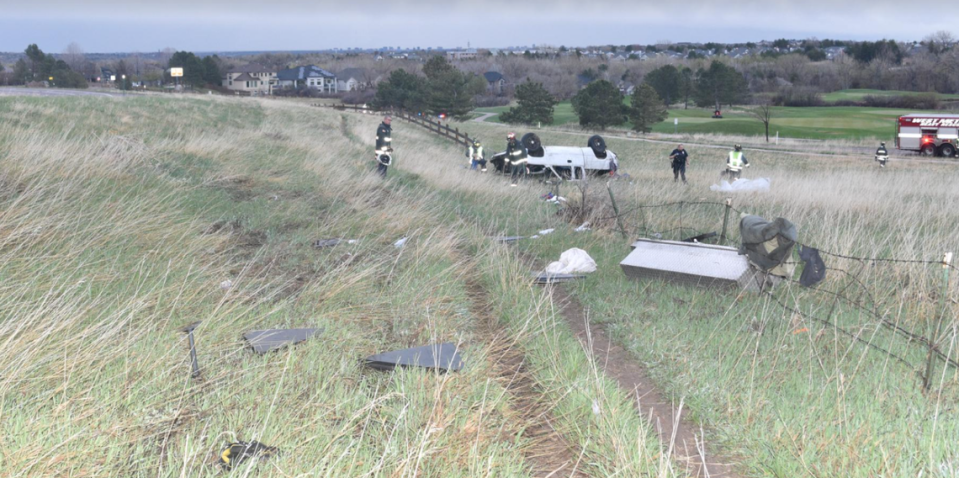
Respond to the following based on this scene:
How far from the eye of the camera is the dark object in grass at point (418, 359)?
178 inches

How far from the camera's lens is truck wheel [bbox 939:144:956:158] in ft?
133

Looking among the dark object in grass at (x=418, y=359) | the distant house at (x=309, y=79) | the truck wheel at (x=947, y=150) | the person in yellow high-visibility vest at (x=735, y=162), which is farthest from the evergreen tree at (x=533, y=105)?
the distant house at (x=309, y=79)

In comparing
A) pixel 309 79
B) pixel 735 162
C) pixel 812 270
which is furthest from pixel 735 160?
pixel 309 79

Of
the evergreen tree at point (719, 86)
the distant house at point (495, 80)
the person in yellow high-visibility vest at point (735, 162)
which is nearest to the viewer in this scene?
the person in yellow high-visibility vest at point (735, 162)

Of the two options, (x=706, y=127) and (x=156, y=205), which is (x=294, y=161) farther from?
(x=706, y=127)

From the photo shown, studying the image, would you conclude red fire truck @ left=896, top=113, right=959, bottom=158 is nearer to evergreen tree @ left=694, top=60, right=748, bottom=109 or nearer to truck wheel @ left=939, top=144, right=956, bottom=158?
truck wheel @ left=939, top=144, right=956, bottom=158

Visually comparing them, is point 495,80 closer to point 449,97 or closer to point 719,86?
point 719,86

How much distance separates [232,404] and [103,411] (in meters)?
0.63

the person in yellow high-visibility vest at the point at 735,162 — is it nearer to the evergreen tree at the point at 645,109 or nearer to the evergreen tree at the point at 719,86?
the evergreen tree at the point at 645,109

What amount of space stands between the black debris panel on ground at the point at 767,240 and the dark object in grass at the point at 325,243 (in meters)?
4.42

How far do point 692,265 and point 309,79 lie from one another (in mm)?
148976

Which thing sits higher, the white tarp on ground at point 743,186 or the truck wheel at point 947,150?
the truck wheel at point 947,150

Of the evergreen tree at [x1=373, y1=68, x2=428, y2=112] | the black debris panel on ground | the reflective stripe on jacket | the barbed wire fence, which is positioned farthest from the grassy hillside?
the evergreen tree at [x1=373, y1=68, x2=428, y2=112]

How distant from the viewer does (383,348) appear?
5.04 meters
